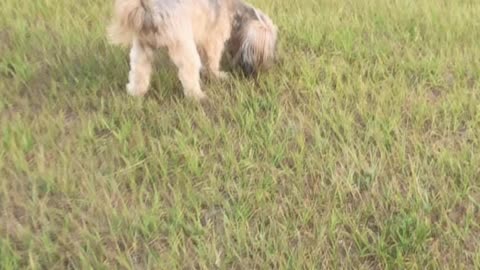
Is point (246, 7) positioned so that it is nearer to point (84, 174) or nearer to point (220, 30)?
point (220, 30)

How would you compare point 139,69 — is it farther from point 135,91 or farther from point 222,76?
point 222,76

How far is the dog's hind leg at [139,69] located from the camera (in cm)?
390

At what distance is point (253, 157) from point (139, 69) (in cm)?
105

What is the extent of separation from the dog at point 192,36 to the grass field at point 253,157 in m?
0.17

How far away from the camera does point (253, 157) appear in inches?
141

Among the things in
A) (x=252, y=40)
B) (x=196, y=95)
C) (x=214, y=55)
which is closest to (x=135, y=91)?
(x=196, y=95)

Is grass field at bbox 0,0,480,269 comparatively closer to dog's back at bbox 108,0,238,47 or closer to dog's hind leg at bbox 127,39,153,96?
dog's hind leg at bbox 127,39,153,96

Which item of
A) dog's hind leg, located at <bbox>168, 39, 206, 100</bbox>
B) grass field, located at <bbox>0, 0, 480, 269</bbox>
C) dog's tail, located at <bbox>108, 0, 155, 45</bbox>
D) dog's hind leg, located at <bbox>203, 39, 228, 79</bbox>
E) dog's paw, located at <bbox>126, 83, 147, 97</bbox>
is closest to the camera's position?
grass field, located at <bbox>0, 0, 480, 269</bbox>

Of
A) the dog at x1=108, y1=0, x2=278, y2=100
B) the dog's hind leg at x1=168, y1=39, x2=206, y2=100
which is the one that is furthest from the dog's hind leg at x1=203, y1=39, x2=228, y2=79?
the dog's hind leg at x1=168, y1=39, x2=206, y2=100

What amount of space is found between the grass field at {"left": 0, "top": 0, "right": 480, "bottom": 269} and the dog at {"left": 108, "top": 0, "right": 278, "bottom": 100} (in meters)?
0.17

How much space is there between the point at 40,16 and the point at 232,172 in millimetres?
2889

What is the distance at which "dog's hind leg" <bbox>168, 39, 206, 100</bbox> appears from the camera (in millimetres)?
3834

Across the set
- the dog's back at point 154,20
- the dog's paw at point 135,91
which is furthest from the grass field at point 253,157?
the dog's back at point 154,20

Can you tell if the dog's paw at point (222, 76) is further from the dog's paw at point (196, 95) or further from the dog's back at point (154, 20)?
the dog's back at point (154, 20)
